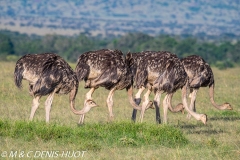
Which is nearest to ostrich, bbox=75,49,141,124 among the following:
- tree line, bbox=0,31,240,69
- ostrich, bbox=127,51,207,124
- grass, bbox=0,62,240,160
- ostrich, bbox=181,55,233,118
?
ostrich, bbox=127,51,207,124

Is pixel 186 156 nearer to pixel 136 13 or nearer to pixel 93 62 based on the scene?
pixel 93 62

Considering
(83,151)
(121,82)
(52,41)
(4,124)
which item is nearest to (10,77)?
(121,82)

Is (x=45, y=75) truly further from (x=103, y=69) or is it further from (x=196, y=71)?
(x=196, y=71)

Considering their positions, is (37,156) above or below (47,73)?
below

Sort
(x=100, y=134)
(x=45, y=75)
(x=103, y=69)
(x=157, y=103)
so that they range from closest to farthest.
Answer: (x=100, y=134), (x=45, y=75), (x=103, y=69), (x=157, y=103)

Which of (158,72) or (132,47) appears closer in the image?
(158,72)

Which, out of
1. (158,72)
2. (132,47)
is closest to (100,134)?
(158,72)

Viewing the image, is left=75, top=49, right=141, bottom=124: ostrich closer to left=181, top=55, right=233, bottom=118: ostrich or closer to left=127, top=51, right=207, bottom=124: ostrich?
left=127, top=51, right=207, bottom=124: ostrich

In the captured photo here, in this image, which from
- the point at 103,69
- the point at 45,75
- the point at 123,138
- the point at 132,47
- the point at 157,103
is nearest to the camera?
the point at 123,138

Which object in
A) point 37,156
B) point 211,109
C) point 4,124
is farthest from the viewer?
point 211,109

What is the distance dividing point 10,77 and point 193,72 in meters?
6.53

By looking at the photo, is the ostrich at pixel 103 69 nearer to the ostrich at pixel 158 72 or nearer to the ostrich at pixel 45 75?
the ostrich at pixel 158 72

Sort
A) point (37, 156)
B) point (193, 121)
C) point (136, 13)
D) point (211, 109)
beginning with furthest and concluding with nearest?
point (136, 13) → point (211, 109) → point (193, 121) → point (37, 156)

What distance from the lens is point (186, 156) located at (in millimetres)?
10016
